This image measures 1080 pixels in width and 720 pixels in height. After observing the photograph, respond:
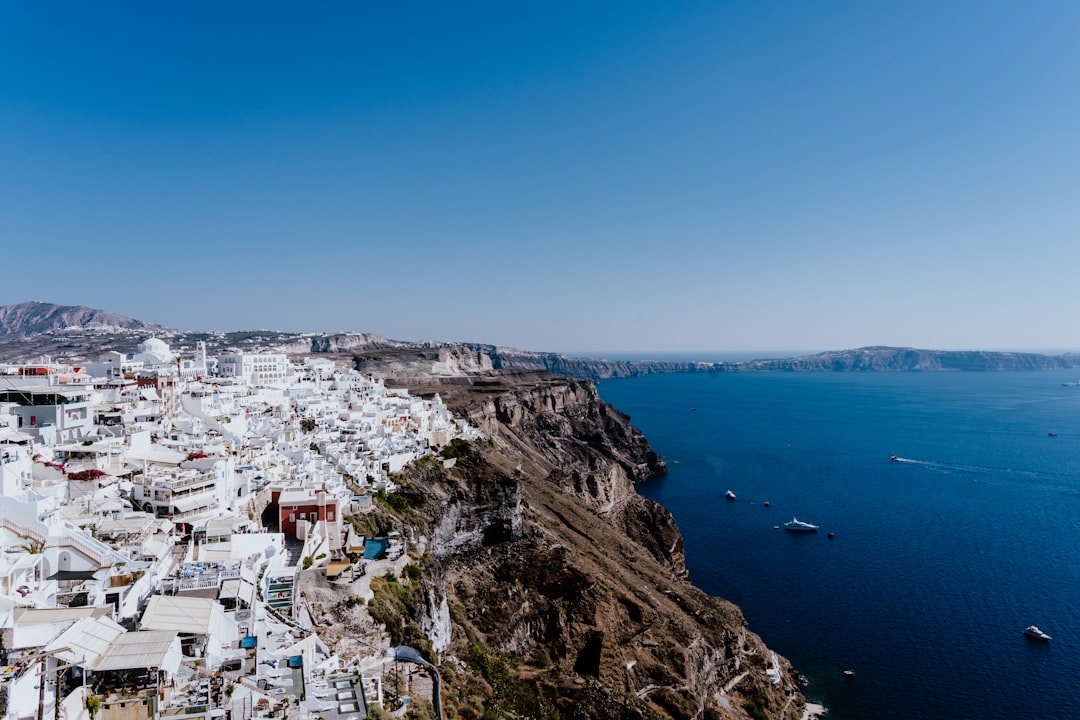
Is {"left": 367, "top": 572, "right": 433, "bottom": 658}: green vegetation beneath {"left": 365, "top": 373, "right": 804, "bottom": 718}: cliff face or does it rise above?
above

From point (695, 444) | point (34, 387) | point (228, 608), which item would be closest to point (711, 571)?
point (228, 608)

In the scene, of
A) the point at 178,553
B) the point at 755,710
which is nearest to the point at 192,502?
the point at 178,553

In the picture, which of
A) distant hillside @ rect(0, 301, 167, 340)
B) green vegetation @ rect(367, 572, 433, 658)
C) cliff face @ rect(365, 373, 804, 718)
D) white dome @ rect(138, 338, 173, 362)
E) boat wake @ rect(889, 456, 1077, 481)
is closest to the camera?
green vegetation @ rect(367, 572, 433, 658)

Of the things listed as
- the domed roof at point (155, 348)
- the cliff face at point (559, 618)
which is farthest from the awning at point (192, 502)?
the domed roof at point (155, 348)

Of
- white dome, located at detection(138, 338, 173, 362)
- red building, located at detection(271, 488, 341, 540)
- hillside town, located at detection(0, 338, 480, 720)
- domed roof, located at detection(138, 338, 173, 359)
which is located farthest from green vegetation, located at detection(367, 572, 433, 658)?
domed roof, located at detection(138, 338, 173, 359)

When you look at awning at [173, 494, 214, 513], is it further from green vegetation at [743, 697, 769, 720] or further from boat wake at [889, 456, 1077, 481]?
boat wake at [889, 456, 1077, 481]

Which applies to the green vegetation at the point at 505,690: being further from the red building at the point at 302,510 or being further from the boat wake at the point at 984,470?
the boat wake at the point at 984,470

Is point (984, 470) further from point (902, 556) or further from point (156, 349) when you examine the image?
point (156, 349)

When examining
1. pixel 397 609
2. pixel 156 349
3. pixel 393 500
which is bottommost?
pixel 397 609
